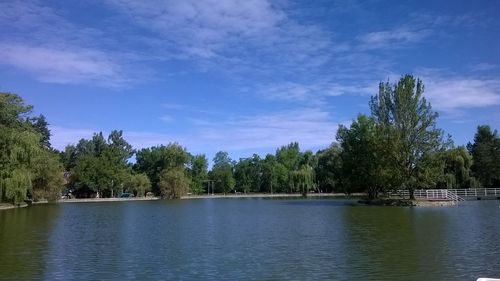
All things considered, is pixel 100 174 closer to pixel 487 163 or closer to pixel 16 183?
pixel 16 183

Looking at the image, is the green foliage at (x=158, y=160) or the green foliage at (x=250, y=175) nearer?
the green foliage at (x=158, y=160)

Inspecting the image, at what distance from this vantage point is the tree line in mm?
53906

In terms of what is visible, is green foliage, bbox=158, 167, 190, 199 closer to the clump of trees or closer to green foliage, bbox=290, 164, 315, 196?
green foliage, bbox=290, 164, 315, 196

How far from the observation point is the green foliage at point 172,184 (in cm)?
10119

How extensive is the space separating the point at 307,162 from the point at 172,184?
188 ft

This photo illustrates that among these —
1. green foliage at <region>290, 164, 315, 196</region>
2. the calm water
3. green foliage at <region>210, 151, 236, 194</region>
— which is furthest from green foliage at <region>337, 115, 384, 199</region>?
green foliage at <region>210, 151, 236, 194</region>

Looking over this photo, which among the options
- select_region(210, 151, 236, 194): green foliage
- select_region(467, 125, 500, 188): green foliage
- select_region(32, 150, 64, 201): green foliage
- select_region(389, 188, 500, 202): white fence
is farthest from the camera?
select_region(210, 151, 236, 194): green foliage

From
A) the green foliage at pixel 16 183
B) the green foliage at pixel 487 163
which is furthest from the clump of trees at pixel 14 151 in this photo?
the green foliage at pixel 487 163

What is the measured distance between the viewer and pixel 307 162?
5842 inches

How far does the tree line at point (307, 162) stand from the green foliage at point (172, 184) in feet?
0.67

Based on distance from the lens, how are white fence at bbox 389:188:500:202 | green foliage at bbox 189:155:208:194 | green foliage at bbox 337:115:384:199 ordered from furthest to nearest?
green foliage at bbox 189:155:208:194, green foliage at bbox 337:115:384:199, white fence at bbox 389:188:500:202

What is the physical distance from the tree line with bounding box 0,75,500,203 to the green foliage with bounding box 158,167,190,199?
0.21 metres

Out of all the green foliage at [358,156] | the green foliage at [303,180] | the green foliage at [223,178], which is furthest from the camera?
the green foliage at [223,178]

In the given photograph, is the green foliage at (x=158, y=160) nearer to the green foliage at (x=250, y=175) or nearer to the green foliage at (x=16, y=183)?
the green foliage at (x=250, y=175)
